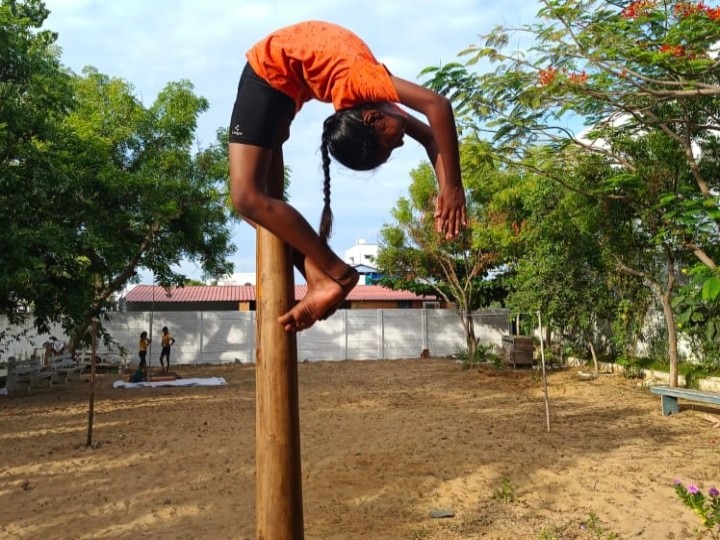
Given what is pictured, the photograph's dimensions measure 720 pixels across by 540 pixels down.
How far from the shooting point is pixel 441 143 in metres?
1.43

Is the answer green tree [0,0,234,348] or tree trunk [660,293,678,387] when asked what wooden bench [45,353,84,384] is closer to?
green tree [0,0,234,348]

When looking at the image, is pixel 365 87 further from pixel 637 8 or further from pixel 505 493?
pixel 637 8

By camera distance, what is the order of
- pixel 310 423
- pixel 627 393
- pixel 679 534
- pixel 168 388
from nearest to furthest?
pixel 679 534
pixel 310 423
pixel 627 393
pixel 168 388

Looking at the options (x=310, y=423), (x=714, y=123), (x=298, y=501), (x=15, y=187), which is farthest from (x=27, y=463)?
(x=714, y=123)

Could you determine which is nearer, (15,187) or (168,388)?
(15,187)

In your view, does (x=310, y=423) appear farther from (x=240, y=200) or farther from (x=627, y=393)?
(x=240, y=200)

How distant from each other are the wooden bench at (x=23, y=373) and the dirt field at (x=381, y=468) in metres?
1.31

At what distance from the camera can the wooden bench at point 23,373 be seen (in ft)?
41.2

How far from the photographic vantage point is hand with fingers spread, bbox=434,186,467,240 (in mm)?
1462

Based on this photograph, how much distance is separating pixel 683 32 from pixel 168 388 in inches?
478

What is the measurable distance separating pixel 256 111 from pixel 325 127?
0.69ft

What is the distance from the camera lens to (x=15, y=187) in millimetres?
9133

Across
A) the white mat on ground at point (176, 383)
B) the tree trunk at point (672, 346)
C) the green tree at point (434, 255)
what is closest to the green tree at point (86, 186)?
the white mat on ground at point (176, 383)

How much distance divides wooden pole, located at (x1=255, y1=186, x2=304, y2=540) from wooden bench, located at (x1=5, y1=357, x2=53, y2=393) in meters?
12.9
